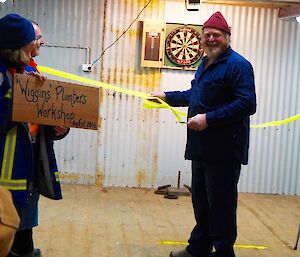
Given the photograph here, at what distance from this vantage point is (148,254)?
3.95 metres

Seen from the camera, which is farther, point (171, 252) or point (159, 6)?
point (159, 6)

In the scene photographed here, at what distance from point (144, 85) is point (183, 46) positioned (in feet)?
2.16

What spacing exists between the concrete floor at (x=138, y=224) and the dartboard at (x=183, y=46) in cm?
163

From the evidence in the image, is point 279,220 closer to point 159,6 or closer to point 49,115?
point 159,6

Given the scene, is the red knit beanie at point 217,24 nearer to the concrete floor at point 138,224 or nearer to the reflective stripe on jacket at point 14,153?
the reflective stripe on jacket at point 14,153

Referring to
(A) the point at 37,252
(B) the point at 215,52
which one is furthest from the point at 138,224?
(B) the point at 215,52

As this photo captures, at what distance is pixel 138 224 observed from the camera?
15.5 feet

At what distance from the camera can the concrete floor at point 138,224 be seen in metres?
4.06

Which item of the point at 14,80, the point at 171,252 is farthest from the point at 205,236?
the point at 14,80

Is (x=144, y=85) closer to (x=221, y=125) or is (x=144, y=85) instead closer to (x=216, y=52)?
(x=216, y=52)

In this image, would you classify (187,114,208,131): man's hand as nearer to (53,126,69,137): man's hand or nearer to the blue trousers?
the blue trousers

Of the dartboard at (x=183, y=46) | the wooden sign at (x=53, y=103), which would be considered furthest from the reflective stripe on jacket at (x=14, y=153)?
the dartboard at (x=183, y=46)

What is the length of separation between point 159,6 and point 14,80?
147 inches

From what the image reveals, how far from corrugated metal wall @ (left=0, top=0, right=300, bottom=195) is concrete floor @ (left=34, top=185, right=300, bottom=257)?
305 mm
